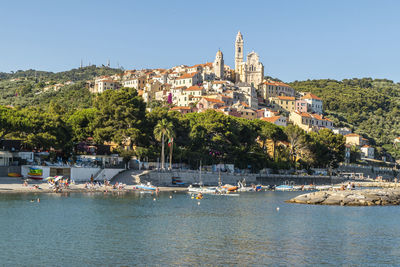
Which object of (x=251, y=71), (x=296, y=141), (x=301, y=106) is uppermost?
(x=251, y=71)

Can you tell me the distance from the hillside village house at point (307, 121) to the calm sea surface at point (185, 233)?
309 feet

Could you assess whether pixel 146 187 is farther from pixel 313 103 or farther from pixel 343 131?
pixel 313 103

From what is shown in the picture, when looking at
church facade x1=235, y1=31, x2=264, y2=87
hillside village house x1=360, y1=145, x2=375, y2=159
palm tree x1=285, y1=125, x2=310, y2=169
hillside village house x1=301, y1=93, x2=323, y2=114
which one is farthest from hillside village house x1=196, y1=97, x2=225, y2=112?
hillside village house x1=360, y1=145, x2=375, y2=159

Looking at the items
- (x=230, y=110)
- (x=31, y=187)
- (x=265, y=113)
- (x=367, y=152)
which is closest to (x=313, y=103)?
(x=367, y=152)

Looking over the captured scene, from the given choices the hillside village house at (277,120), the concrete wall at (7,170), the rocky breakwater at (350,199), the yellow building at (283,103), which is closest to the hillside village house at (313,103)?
the yellow building at (283,103)

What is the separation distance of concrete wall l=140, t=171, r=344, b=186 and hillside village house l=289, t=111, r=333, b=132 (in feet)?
128

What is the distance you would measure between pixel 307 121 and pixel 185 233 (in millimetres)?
122530

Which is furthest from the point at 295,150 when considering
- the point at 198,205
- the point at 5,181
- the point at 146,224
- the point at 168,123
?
the point at 146,224

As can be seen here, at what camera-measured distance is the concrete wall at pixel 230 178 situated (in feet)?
260

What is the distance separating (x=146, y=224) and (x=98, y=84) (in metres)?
141

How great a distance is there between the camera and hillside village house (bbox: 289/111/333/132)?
152250 millimetres

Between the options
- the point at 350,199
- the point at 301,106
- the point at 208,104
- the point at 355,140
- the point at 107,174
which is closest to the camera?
the point at 350,199

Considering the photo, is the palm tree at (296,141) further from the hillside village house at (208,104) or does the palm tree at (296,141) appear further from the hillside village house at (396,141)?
the hillside village house at (396,141)

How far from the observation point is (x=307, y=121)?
154875mm
